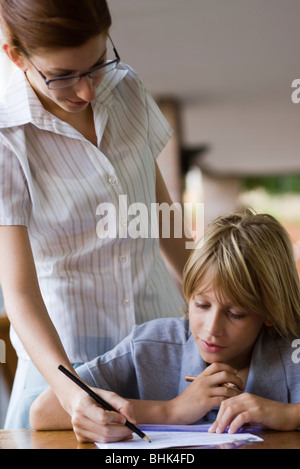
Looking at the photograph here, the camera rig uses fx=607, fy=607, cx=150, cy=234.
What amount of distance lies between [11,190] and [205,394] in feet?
1.45

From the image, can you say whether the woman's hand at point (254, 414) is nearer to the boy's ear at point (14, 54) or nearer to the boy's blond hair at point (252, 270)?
the boy's blond hair at point (252, 270)

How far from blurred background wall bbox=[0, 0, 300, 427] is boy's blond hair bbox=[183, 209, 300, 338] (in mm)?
125

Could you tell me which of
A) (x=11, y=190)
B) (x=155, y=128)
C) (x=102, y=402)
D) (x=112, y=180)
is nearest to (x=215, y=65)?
(x=155, y=128)

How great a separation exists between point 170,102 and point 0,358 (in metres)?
1.02

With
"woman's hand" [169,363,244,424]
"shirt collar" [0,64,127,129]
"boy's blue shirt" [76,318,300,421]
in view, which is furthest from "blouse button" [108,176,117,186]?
"woman's hand" [169,363,244,424]

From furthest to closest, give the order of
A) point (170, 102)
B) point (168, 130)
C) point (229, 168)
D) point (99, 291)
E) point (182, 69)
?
point (229, 168) < point (170, 102) < point (182, 69) < point (168, 130) < point (99, 291)

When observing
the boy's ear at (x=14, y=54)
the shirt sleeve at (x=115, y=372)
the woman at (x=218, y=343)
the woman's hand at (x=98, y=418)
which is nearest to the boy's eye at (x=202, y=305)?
the woman at (x=218, y=343)

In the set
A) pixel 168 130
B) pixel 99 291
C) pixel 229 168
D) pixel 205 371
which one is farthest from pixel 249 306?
pixel 229 168

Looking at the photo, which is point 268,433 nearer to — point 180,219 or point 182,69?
point 180,219

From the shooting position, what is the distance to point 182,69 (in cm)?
191

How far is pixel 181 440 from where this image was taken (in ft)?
2.59

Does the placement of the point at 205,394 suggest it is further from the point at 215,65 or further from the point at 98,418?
the point at 215,65

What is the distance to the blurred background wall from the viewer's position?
1488 mm

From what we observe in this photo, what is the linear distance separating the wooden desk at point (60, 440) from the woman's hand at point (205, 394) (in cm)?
8
